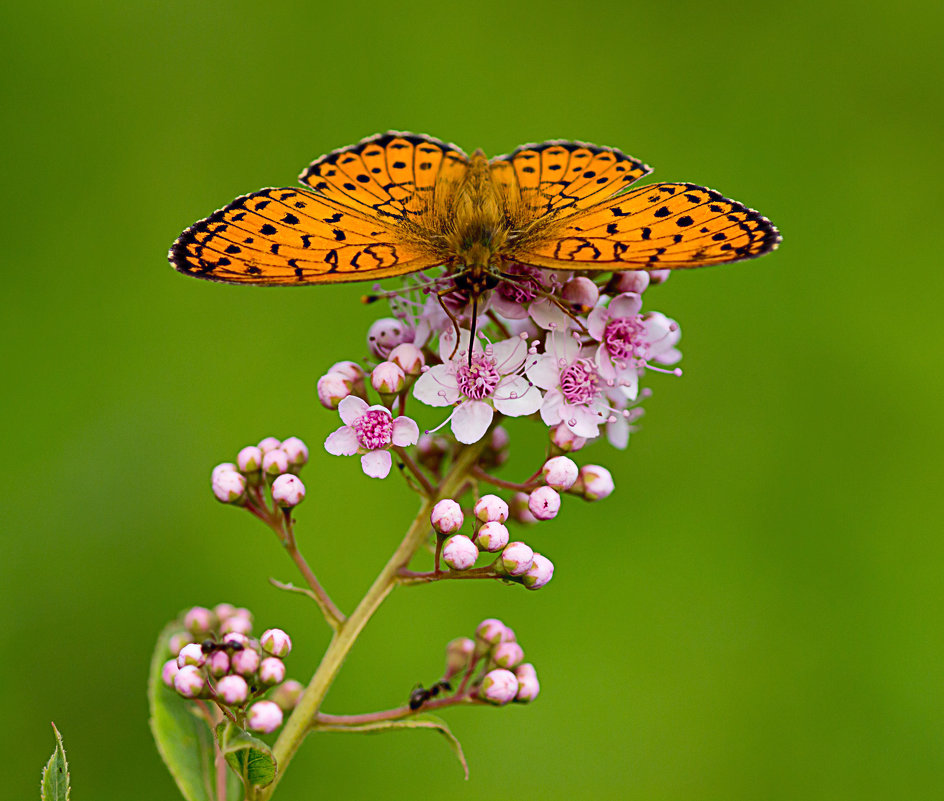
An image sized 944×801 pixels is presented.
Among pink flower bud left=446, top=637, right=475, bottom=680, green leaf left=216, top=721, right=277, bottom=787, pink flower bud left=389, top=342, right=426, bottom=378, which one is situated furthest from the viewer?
pink flower bud left=446, top=637, right=475, bottom=680

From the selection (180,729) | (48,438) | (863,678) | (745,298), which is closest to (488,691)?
(180,729)

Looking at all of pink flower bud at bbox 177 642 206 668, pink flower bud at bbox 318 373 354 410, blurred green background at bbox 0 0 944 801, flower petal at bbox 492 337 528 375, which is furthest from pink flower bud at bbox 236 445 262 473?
blurred green background at bbox 0 0 944 801

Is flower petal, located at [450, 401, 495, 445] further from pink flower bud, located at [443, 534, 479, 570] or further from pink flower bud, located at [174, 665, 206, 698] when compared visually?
pink flower bud, located at [174, 665, 206, 698]

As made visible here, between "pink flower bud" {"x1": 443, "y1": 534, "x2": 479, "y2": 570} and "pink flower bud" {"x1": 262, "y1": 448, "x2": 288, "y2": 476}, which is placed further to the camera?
"pink flower bud" {"x1": 262, "y1": 448, "x2": 288, "y2": 476}

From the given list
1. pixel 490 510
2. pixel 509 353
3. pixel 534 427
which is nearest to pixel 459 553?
pixel 490 510

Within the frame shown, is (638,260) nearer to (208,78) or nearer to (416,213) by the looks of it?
(416,213)

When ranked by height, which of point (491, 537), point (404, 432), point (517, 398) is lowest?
point (491, 537)

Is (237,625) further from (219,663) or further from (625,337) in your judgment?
(625,337)
